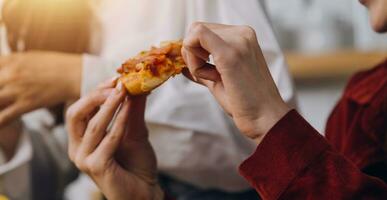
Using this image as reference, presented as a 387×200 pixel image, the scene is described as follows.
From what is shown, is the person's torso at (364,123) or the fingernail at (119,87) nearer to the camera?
the fingernail at (119,87)

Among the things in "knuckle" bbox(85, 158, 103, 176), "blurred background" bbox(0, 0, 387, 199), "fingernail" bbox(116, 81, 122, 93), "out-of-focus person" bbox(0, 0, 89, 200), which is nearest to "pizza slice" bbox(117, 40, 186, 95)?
"fingernail" bbox(116, 81, 122, 93)

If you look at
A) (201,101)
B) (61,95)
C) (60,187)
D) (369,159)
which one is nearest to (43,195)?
(60,187)

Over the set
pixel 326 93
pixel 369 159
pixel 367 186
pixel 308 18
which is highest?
pixel 367 186

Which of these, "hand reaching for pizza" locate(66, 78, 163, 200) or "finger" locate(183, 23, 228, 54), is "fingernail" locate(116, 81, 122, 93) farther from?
"finger" locate(183, 23, 228, 54)

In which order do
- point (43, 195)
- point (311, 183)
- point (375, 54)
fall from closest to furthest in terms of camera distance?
point (311, 183) → point (43, 195) → point (375, 54)

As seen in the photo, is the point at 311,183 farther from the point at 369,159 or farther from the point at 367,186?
the point at 369,159

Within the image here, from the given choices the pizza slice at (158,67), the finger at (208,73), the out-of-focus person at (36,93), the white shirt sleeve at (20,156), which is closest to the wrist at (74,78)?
the out-of-focus person at (36,93)

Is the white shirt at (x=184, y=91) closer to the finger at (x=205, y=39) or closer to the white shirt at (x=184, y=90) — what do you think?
the white shirt at (x=184, y=90)
